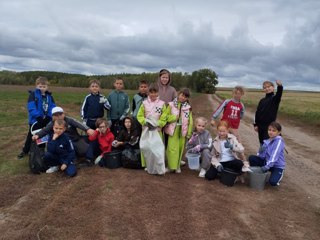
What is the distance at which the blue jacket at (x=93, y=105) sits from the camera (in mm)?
7570

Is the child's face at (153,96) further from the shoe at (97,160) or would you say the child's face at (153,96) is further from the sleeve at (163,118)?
the shoe at (97,160)

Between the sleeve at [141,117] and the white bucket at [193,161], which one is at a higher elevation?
the sleeve at [141,117]

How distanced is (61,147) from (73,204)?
190 centimetres

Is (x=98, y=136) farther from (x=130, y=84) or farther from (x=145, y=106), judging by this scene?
(x=130, y=84)

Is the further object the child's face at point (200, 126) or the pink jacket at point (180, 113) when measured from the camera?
the child's face at point (200, 126)

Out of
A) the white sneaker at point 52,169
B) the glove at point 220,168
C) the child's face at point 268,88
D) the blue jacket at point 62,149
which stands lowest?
the white sneaker at point 52,169

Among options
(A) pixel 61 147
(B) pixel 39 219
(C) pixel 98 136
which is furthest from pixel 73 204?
(C) pixel 98 136

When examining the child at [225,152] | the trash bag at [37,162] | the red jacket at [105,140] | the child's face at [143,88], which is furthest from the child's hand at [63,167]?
the child at [225,152]

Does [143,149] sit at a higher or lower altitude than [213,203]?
higher

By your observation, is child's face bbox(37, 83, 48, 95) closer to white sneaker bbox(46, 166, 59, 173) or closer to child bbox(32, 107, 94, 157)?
child bbox(32, 107, 94, 157)

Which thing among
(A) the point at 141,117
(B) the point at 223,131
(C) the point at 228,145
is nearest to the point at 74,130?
(A) the point at 141,117

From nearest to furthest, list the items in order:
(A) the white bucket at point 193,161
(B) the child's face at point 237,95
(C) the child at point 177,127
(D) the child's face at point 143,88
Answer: (C) the child at point 177,127 < (A) the white bucket at point 193,161 < (B) the child's face at point 237,95 < (D) the child's face at point 143,88

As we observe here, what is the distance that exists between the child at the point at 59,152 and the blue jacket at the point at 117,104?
1.54m

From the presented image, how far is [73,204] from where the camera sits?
15.9 feet
